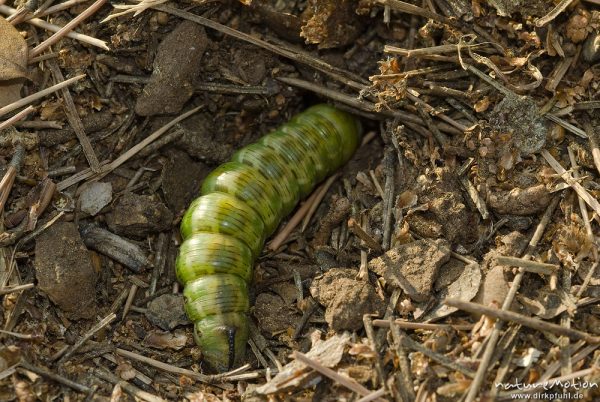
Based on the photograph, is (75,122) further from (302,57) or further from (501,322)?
(501,322)

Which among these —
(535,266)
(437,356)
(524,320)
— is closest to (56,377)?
(437,356)

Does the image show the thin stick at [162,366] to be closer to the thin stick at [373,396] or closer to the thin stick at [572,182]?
the thin stick at [373,396]

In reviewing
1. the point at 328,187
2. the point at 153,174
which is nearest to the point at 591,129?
the point at 328,187

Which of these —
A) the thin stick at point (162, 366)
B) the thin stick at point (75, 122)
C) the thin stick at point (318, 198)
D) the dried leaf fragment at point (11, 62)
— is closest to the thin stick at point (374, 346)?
the thin stick at point (162, 366)

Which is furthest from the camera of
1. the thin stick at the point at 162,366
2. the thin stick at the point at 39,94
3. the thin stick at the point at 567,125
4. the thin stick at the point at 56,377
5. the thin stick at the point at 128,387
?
the thin stick at the point at 39,94

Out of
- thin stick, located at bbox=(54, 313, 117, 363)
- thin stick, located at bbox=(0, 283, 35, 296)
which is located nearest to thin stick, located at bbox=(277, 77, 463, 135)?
thin stick, located at bbox=(54, 313, 117, 363)
